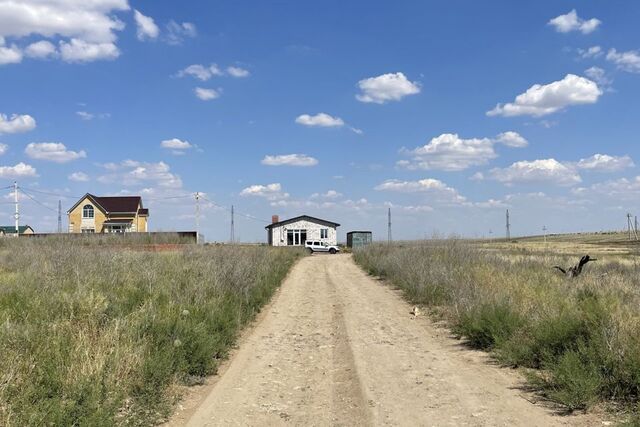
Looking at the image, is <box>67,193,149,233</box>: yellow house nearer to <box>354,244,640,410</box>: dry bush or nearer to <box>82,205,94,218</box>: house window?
<box>82,205,94,218</box>: house window

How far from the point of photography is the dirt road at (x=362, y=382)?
20.5 ft

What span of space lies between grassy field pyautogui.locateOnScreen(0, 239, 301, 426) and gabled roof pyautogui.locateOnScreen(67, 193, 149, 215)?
2481 inches

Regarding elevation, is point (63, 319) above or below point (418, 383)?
above

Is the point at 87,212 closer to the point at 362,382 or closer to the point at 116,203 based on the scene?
the point at 116,203

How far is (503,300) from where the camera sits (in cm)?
1154

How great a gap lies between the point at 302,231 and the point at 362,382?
6897 cm

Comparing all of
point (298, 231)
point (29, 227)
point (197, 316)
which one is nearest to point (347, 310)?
point (197, 316)

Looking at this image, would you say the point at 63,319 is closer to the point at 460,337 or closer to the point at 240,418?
the point at 240,418

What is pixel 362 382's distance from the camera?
7.72 m

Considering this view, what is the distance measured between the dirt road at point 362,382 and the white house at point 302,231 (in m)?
62.6

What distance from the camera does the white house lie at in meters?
76.4

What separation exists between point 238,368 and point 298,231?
68.0 meters

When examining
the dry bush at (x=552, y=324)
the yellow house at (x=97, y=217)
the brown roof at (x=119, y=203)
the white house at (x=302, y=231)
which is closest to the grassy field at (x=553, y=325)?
the dry bush at (x=552, y=324)

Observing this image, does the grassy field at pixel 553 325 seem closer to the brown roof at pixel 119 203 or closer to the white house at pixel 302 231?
the white house at pixel 302 231
